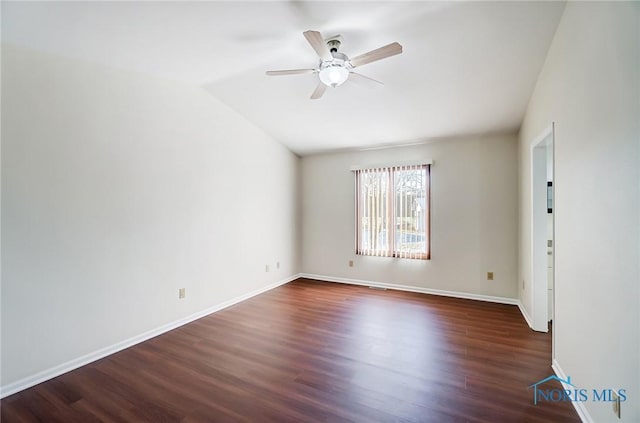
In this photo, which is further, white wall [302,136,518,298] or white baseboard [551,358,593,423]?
white wall [302,136,518,298]

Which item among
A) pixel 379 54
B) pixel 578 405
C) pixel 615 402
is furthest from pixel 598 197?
pixel 379 54

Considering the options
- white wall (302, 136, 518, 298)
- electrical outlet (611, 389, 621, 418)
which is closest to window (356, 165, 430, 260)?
white wall (302, 136, 518, 298)

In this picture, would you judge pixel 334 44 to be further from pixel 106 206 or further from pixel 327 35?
pixel 106 206

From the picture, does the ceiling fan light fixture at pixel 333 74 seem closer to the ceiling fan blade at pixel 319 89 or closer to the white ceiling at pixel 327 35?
the ceiling fan blade at pixel 319 89

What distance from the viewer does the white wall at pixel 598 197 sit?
1260mm

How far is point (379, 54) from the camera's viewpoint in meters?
2.11

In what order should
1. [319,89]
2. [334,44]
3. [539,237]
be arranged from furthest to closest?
[539,237]
[319,89]
[334,44]

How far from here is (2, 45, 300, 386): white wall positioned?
220 centimetres

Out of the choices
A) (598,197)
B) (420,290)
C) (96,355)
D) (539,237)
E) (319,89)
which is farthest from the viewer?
(420,290)

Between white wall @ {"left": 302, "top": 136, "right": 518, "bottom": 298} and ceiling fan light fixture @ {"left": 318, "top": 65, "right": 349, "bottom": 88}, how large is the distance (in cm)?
262

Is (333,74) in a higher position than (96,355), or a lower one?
higher

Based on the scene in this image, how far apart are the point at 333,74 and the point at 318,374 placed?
2434 millimetres

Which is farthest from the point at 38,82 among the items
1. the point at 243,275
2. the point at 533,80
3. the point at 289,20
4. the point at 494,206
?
the point at 494,206

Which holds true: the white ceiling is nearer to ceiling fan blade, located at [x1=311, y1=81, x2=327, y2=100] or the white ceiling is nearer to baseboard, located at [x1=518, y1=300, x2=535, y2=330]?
ceiling fan blade, located at [x1=311, y1=81, x2=327, y2=100]
